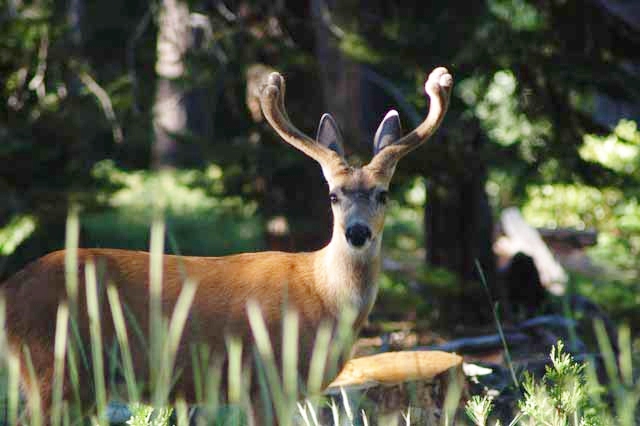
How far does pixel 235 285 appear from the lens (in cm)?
500

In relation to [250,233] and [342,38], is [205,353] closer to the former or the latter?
[342,38]

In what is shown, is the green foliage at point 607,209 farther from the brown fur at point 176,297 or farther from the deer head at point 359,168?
the brown fur at point 176,297

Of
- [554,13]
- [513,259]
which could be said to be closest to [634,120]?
[554,13]

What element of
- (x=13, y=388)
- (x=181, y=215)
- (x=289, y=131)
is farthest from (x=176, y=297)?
(x=181, y=215)

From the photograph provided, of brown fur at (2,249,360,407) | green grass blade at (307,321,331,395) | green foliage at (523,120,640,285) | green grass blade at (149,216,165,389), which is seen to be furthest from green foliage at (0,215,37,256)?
green foliage at (523,120,640,285)

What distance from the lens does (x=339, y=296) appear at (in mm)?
4961

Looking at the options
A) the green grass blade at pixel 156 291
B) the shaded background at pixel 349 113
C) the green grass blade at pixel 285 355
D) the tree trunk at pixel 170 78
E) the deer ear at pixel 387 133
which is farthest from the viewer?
the tree trunk at pixel 170 78

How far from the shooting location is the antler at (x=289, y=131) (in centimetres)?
521

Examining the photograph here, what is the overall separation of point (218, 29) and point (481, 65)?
8.35 feet

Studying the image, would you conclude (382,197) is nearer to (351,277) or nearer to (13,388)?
(351,277)

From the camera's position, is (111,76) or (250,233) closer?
(111,76)

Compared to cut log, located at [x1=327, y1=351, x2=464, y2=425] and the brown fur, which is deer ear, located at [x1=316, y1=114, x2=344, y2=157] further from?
cut log, located at [x1=327, y1=351, x2=464, y2=425]

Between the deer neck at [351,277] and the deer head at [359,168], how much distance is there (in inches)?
1.2

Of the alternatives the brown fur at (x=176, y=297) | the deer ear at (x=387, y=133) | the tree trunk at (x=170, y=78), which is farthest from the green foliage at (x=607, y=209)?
the brown fur at (x=176, y=297)
